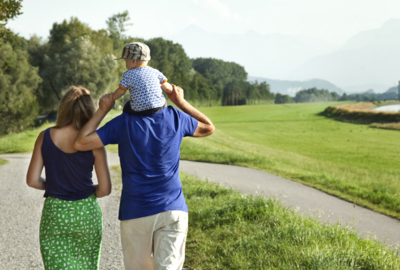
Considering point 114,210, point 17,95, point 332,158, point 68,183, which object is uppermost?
point 17,95

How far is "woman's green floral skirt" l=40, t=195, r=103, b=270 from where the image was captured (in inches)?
109

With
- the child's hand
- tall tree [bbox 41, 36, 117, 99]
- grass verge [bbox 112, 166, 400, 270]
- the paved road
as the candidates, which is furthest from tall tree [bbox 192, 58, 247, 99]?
the child's hand

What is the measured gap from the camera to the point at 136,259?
8.67ft

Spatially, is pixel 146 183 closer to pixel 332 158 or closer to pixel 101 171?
pixel 101 171

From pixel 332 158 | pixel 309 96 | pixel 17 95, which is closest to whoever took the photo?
pixel 332 158

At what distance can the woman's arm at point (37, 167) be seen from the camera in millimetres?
2777

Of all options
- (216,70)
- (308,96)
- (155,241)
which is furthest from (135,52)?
(308,96)

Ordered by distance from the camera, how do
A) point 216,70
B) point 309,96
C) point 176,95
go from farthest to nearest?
point 309,96 < point 216,70 < point 176,95

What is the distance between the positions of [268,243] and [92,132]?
3065 mm

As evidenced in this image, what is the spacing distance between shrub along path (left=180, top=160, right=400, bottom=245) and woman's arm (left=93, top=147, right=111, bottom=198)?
406 cm

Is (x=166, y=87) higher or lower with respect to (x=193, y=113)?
higher

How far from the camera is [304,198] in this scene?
9680 mm

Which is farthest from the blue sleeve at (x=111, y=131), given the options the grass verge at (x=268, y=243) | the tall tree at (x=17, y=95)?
the tall tree at (x=17, y=95)

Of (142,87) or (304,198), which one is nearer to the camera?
(142,87)
